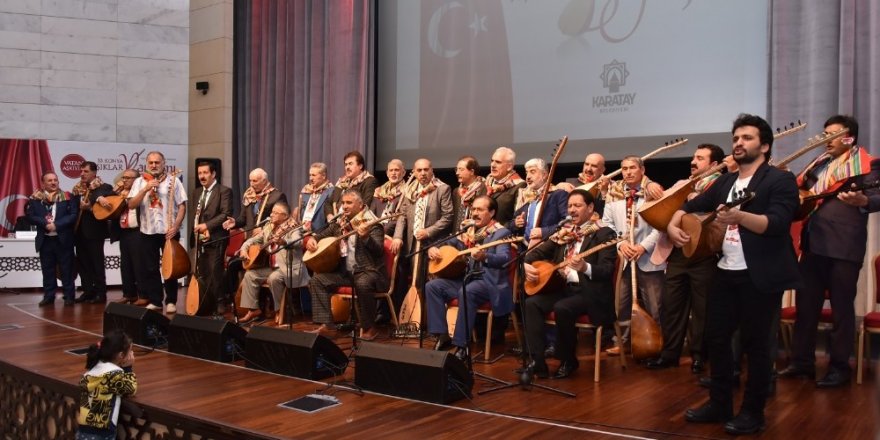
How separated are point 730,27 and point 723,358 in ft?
12.2

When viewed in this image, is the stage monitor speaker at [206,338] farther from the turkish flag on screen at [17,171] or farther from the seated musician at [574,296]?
the turkish flag on screen at [17,171]

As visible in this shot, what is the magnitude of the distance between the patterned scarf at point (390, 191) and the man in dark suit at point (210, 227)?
4.70 feet

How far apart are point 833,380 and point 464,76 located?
16.7 feet

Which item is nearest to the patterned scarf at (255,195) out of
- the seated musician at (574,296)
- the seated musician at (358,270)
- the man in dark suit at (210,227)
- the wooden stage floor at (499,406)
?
the man in dark suit at (210,227)

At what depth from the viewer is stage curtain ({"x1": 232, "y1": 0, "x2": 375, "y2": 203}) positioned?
8953 mm

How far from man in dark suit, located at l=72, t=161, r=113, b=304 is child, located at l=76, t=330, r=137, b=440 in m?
4.46

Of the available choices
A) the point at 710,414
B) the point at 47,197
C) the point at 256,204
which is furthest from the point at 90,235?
the point at 710,414

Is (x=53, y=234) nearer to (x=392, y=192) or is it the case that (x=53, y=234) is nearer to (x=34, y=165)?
(x=34, y=165)

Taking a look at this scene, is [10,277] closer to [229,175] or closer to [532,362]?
[229,175]

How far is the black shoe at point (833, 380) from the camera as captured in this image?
4.11 m

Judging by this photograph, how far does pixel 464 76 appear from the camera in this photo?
8.23 m

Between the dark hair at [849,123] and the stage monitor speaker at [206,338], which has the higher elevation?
the dark hair at [849,123]

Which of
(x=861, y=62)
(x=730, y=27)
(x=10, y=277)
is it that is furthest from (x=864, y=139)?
(x=10, y=277)

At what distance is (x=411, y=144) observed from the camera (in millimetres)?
8719
